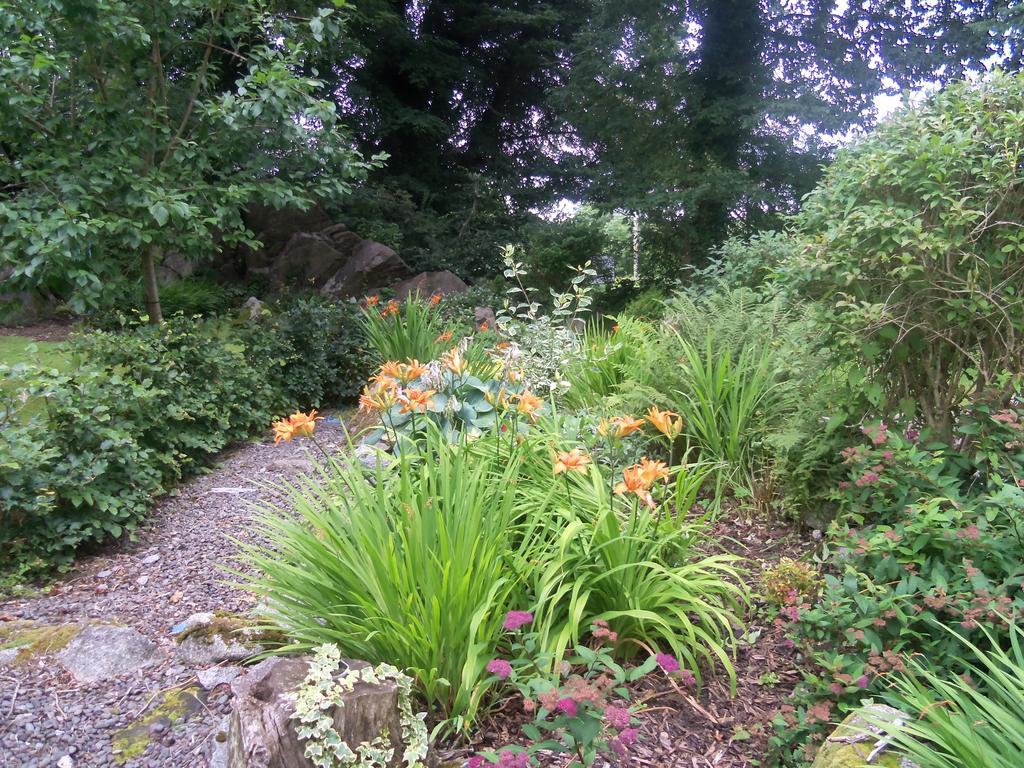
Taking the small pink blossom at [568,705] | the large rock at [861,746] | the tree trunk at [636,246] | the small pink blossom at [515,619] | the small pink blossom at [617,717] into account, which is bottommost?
the large rock at [861,746]

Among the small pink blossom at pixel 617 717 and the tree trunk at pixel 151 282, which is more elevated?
the tree trunk at pixel 151 282

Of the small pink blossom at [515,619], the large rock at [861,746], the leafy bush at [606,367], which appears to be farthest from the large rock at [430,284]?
the large rock at [861,746]

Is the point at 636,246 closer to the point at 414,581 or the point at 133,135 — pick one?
the point at 133,135

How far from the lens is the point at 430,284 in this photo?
939 cm

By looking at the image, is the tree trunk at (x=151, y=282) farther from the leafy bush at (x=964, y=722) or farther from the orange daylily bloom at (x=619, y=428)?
the leafy bush at (x=964, y=722)

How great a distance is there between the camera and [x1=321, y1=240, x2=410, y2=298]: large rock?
31.1ft

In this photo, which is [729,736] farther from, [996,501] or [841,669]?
[996,501]

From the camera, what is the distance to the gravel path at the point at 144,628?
1.88 m

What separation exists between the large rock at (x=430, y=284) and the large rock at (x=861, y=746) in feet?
25.7

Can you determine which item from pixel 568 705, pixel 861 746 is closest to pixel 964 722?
pixel 861 746

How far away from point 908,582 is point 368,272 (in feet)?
28.2

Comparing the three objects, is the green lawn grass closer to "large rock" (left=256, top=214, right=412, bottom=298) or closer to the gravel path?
the gravel path

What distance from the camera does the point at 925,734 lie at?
4.78 feet

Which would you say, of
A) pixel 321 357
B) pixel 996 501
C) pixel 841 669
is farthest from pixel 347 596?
pixel 321 357
